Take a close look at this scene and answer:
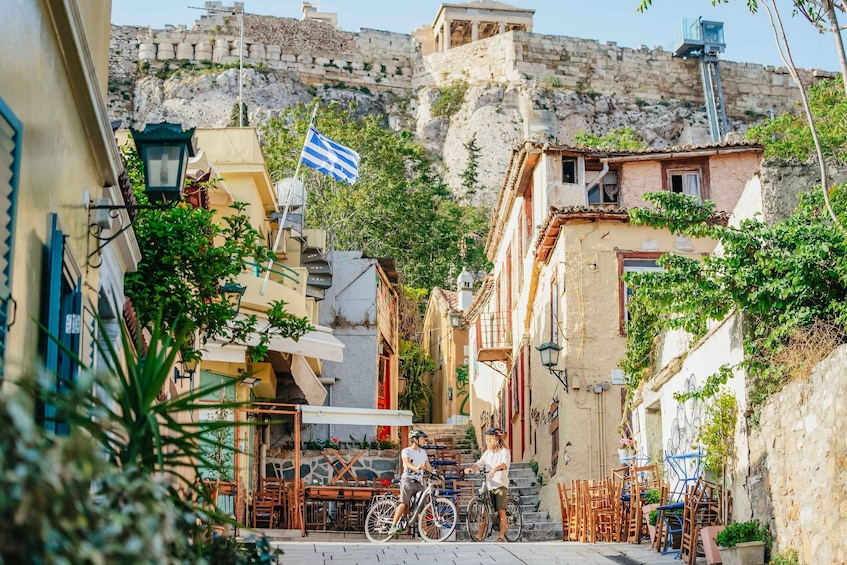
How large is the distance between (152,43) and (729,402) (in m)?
57.5

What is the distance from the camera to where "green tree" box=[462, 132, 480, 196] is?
56969 millimetres

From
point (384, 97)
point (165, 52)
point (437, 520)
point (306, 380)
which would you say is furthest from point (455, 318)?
point (165, 52)

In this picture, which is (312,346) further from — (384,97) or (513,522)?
(384,97)

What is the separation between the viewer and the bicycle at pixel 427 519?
14.9 m

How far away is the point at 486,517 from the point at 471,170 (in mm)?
43239

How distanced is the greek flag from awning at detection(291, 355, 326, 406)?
495 cm

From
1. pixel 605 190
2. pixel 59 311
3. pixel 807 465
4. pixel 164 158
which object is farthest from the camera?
pixel 605 190

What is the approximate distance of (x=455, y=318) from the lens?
35312 mm

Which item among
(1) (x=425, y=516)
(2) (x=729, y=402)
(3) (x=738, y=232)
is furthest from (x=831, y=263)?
(1) (x=425, y=516)

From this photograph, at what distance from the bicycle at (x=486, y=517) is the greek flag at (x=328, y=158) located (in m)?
10.6

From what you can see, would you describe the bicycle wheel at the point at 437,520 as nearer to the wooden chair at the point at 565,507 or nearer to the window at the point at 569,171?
the wooden chair at the point at 565,507

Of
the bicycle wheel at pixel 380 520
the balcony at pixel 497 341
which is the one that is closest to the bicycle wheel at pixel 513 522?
the bicycle wheel at pixel 380 520

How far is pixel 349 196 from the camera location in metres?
39.6

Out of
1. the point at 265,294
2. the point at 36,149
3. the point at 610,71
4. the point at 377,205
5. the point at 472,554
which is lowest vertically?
the point at 472,554
